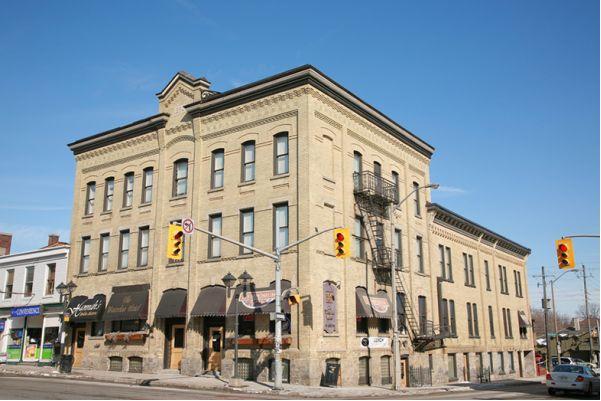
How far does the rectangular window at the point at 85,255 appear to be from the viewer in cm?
3624

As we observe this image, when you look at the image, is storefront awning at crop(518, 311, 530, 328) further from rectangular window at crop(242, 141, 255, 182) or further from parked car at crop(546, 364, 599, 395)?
rectangular window at crop(242, 141, 255, 182)

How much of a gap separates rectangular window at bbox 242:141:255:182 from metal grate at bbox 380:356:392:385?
1172 cm

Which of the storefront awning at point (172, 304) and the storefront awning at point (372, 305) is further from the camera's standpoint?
the storefront awning at point (172, 304)

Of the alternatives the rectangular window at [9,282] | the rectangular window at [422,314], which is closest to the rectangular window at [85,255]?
the rectangular window at [9,282]

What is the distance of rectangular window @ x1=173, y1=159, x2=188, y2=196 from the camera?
32.6 m

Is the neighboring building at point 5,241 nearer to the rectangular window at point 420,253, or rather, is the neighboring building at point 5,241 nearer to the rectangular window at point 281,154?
the rectangular window at point 281,154

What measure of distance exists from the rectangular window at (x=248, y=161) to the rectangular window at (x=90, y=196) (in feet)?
40.6

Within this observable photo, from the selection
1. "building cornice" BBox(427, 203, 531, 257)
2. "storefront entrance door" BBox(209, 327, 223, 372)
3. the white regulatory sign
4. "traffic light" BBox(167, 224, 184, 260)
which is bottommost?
"storefront entrance door" BBox(209, 327, 223, 372)

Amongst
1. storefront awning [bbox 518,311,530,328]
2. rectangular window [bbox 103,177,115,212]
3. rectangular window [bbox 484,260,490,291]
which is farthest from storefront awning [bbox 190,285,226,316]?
storefront awning [bbox 518,311,530,328]

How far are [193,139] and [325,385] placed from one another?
15215mm

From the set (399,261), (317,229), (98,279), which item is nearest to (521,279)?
(399,261)

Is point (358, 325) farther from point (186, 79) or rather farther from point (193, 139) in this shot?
point (186, 79)

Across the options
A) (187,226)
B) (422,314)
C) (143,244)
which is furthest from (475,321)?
(187,226)

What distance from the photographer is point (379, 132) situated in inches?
1345
